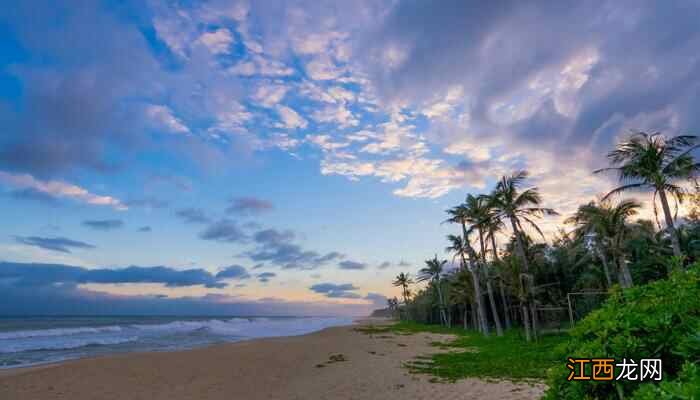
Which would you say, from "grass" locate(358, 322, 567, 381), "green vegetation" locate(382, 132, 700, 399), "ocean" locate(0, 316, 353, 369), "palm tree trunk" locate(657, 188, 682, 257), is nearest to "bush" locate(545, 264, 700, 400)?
"green vegetation" locate(382, 132, 700, 399)

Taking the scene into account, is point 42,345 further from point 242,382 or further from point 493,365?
point 493,365

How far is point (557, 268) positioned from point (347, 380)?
1228 inches

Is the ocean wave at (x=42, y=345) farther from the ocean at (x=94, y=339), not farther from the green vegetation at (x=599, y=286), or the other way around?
the green vegetation at (x=599, y=286)

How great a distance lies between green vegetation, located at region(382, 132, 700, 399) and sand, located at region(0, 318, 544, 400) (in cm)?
178

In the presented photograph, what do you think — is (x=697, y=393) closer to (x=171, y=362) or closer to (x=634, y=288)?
(x=634, y=288)

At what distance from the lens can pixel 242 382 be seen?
13.3 metres

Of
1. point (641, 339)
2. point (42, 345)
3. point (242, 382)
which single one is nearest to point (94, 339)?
point (42, 345)

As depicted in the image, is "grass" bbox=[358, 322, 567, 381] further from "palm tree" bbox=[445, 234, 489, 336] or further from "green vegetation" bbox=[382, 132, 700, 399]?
"palm tree" bbox=[445, 234, 489, 336]

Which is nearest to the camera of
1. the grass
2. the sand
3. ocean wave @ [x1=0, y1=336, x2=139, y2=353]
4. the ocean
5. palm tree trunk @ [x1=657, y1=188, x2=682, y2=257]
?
the sand

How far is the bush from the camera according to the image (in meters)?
2.50

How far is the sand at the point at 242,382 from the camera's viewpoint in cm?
1050

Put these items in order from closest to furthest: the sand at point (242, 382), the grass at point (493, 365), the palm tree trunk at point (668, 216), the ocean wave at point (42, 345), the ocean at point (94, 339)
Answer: the sand at point (242, 382) < the grass at point (493, 365) < the palm tree trunk at point (668, 216) < the ocean at point (94, 339) < the ocean wave at point (42, 345)

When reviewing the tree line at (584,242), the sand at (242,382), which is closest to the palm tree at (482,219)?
the tree line at (584,242)

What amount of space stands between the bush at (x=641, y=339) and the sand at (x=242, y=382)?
22.9 ft
